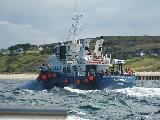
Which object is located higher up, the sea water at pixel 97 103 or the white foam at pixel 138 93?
the sea water at pixel 97 103

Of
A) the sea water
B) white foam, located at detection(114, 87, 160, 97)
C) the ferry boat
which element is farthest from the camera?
the ferry boat

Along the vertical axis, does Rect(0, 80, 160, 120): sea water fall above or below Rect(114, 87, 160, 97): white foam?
above

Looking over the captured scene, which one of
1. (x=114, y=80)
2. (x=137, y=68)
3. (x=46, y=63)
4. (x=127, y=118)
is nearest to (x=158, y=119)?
(x=127, y=118)

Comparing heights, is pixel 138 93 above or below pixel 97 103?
below

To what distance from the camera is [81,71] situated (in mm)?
71438

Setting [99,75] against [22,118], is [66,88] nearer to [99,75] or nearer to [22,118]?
[99,75]

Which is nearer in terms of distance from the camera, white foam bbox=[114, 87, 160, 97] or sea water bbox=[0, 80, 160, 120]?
sea water bbox=[0, 80, 160, 120]

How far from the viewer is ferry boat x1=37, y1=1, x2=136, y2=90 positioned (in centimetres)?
6744

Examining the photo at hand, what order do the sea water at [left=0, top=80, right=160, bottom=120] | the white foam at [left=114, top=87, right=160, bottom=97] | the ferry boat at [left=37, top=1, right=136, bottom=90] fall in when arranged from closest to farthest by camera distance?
the sea water at [left=0, top=80, right=160, bottom=120] → the white foam at [left=114, top=87, right=160, bottom=97] → the ferry boat at [left=37, top=1, right=136, bottom=90]

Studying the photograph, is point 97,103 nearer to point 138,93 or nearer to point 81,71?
point 138,93

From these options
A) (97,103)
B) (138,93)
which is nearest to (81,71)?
(138,93)

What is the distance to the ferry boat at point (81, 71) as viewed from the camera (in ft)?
221

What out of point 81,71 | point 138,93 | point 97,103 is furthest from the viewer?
point 81,71

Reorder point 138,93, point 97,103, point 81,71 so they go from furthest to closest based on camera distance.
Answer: point 81,71 → point 138,93 → point 97,103
